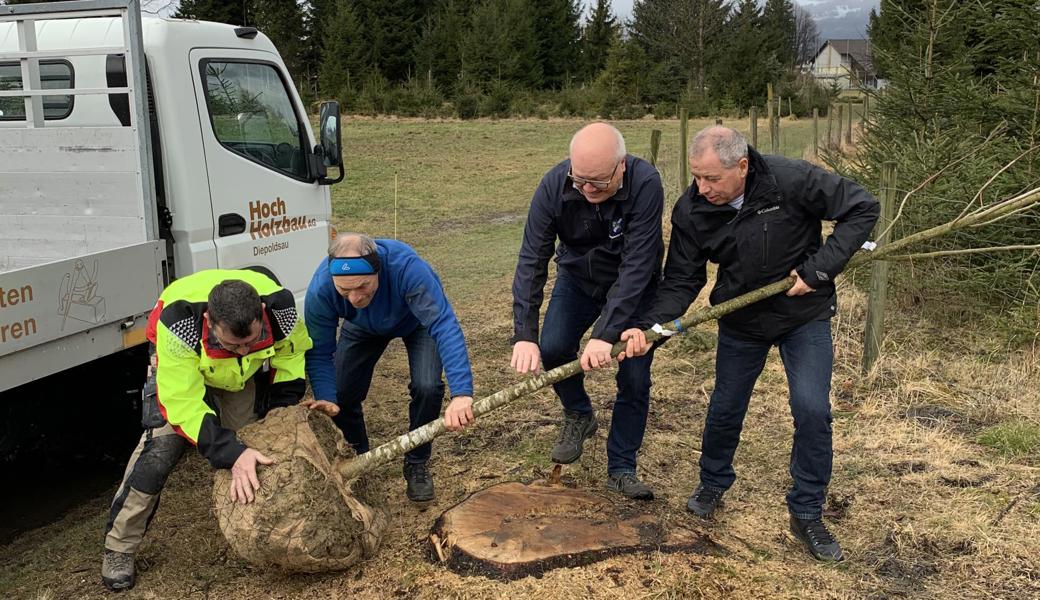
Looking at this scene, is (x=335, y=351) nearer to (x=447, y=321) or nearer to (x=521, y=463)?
(x=447, y=321)

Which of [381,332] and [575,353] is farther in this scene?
[575,353]

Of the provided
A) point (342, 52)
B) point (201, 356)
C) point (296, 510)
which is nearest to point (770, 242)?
point (296, 510)

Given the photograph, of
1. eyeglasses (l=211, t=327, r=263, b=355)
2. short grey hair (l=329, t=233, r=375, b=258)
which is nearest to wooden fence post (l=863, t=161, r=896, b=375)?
short grey hair (l=329, t=233, r=375, b=258)

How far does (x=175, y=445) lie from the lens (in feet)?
11.0

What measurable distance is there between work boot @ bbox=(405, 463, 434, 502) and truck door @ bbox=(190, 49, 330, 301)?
171 centimetres

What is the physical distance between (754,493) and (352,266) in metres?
2.32

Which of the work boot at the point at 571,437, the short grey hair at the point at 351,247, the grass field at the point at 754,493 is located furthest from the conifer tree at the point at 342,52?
the short grey hair at the point at 351,247

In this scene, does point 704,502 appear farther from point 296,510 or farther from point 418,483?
point 296,510

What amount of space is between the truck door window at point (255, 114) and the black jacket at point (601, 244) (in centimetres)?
212

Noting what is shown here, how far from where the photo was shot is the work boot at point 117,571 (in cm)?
331

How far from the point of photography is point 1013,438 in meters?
4.53

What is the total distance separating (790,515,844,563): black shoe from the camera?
3.48 metres

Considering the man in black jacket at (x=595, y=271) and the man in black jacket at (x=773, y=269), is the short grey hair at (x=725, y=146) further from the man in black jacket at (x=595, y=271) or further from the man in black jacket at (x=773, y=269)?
the man in black jacket at (x=595, y=271)

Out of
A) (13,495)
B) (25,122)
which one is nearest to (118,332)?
(13,495)
